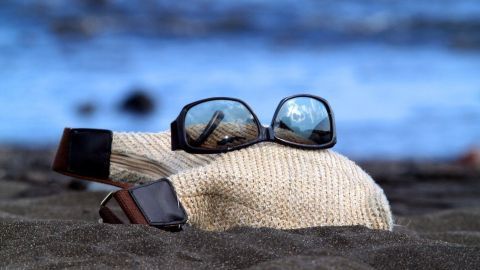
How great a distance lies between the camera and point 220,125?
99.2 inches

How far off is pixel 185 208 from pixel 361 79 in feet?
26.1

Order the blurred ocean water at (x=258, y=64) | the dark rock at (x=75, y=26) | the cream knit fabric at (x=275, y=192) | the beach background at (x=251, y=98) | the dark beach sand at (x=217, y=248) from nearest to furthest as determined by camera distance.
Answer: the dark beach sand at (x=217, y=248) → the beach background at (x=251, y=98) → the cream knit fabric at (x=275, y=192) → the blurred ocean water at (x=258, y=64) → the dark rock at (x=75, y=26)

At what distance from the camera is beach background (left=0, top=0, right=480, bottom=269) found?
6.98 feet

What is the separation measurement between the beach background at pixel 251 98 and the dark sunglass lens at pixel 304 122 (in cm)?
39

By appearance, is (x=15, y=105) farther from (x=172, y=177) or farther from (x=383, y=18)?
(x=383, y=18)

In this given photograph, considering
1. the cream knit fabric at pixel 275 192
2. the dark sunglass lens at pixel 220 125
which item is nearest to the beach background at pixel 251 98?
the cream knit fabric at pixel 275 192

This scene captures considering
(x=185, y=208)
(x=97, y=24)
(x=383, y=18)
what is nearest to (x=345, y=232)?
(x=185, y=208)

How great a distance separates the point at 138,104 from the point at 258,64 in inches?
119

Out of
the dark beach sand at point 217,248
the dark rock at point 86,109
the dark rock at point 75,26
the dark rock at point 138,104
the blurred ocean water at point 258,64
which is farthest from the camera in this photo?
the dark rock at point 75,26

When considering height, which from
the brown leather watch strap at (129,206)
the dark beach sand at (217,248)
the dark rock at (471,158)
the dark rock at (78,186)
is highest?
the brown leather watch strap at (129,206)

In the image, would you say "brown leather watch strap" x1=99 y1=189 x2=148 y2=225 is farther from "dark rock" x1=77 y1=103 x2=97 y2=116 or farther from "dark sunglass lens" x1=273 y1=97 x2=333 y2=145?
"dark rock" x1=77 y1=103 x2=97 y2=116

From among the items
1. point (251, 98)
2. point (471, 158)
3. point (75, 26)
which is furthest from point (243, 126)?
point (75, 26)

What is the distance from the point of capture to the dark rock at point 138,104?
9.10m

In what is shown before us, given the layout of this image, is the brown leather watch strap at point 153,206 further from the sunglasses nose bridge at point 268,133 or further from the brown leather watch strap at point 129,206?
the sunglasses nose bridge at point 268,133
